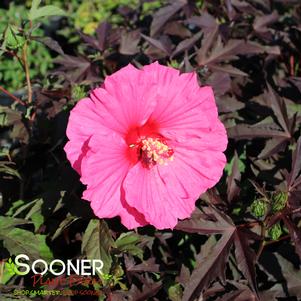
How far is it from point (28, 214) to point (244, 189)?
0.81 m

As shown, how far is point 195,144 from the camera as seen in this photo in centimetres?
155

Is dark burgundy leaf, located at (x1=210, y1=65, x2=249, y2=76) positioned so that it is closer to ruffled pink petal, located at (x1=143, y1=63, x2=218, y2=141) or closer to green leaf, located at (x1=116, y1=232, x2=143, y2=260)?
ruffled pink petal, located at (x1=143, y1=63, x2=218, y2=141)

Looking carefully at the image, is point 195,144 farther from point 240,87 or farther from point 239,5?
point 239,5

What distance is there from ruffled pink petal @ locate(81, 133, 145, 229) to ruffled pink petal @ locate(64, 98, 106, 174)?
0.03 meters

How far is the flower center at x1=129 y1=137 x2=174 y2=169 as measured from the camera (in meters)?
1.52

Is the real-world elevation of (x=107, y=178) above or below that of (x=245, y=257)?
above

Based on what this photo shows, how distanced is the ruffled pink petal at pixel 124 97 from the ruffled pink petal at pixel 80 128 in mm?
23

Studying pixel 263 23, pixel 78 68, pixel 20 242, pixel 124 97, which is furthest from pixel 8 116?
pixel 263 23

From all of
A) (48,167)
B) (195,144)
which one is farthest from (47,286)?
(195,144)

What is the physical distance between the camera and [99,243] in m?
1.50

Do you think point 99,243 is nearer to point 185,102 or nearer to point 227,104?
point 185,102

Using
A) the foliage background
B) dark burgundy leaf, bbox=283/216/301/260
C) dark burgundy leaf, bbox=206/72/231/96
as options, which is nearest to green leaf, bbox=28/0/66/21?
the foliage background

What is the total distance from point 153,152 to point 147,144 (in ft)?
0.10

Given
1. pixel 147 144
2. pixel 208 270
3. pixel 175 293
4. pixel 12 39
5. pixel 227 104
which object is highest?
pixel 12 39
